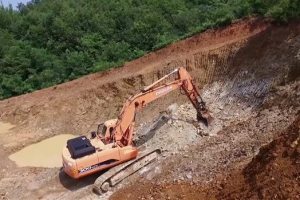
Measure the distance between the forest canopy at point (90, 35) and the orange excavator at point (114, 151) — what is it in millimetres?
9309

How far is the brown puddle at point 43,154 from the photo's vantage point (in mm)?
18987

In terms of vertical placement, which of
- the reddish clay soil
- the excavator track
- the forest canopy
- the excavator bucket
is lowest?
the reddish clay soil

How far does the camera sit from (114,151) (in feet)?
47.1

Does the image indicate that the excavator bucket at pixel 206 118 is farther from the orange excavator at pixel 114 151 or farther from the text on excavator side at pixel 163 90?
the text on excavator side at pixel 163 90

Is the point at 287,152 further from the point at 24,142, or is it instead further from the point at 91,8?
the point at 91,8

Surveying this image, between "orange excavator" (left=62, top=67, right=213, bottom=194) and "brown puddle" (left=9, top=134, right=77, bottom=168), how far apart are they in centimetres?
410

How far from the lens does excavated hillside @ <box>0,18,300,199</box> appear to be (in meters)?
13.5

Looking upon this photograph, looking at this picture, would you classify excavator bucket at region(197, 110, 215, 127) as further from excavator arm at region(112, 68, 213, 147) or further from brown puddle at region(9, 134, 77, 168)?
brown puddle at region(9, 134, 77, 168)

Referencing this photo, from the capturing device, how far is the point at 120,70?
24562 millimetres

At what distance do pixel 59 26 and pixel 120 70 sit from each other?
10.1 m

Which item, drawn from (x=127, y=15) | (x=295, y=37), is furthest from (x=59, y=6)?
(x=295, y=37)

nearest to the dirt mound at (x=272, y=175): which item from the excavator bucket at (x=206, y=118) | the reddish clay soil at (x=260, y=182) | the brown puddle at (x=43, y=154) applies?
the reddish clay soil at (x=260, y=182)

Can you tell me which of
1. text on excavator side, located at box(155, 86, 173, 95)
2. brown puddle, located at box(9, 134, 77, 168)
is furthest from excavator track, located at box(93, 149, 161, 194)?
brown puddle, located at box(9, 134, 77, 168)

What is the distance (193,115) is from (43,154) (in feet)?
21.8
